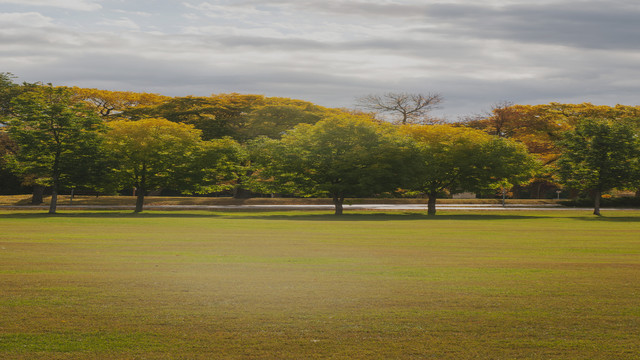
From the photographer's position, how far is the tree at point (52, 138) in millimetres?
48438

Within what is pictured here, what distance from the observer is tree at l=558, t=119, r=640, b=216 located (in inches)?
2137

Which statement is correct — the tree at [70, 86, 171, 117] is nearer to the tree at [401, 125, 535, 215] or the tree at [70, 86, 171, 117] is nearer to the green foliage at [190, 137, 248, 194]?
the green foliage at [190, 137, 248, 194]

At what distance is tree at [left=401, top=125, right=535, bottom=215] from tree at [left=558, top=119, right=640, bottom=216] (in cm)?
374

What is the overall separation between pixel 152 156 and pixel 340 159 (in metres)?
16.3

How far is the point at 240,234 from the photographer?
1067 inches

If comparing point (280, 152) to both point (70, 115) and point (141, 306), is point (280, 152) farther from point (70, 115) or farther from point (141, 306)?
point (141, 306)

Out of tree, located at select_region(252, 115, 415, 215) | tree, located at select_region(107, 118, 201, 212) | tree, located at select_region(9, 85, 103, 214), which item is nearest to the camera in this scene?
tree, located at select_region(9, 85, 103, 214)

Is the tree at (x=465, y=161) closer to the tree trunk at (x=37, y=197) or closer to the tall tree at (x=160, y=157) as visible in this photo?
the tall tree at (x=160, y=157)

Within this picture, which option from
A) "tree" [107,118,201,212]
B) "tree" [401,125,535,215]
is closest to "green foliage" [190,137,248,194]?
"tree" [107,118,201,212]

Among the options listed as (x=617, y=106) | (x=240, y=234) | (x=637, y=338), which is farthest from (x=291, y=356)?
(x=617, y=106)

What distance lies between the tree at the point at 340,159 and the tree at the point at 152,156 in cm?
734

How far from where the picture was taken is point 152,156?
174 ft

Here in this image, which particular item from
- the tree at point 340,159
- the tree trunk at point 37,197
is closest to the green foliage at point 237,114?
the tree trunk at point 37,197

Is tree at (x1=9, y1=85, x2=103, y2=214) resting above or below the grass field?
above
